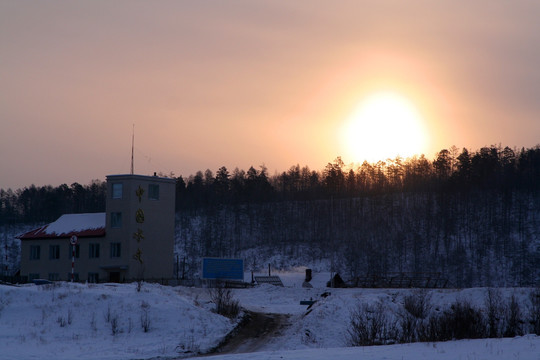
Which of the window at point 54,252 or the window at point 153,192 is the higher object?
the window at point 153,192

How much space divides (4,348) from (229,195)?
445 ft

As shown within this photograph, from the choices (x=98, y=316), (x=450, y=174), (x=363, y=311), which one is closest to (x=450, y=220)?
(x=450, y=174)

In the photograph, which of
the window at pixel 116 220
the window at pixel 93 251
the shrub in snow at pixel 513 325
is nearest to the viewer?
the shrub in snow at pixel 513 325

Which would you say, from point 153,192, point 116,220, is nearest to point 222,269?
point 153,192

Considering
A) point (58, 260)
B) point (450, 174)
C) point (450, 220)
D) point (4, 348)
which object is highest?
point (450, 174)

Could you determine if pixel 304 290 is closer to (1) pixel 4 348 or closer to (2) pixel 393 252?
(1) pixel 4 348

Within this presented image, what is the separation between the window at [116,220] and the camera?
213ft

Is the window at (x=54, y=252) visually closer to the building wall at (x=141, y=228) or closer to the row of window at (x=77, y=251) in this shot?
the row of window at (x=77, y=251)

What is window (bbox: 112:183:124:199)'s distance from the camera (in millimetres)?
65250

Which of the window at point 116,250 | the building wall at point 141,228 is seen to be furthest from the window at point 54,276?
the window at point 116,250

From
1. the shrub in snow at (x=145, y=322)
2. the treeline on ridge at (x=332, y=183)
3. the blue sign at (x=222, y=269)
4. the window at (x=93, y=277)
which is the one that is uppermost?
the treeline on ridge at (x=332, y=183)

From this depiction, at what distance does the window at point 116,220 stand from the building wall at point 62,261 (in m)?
1.92

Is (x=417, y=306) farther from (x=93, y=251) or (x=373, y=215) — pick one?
(x=373, y=215)

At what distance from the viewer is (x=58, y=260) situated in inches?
2677
